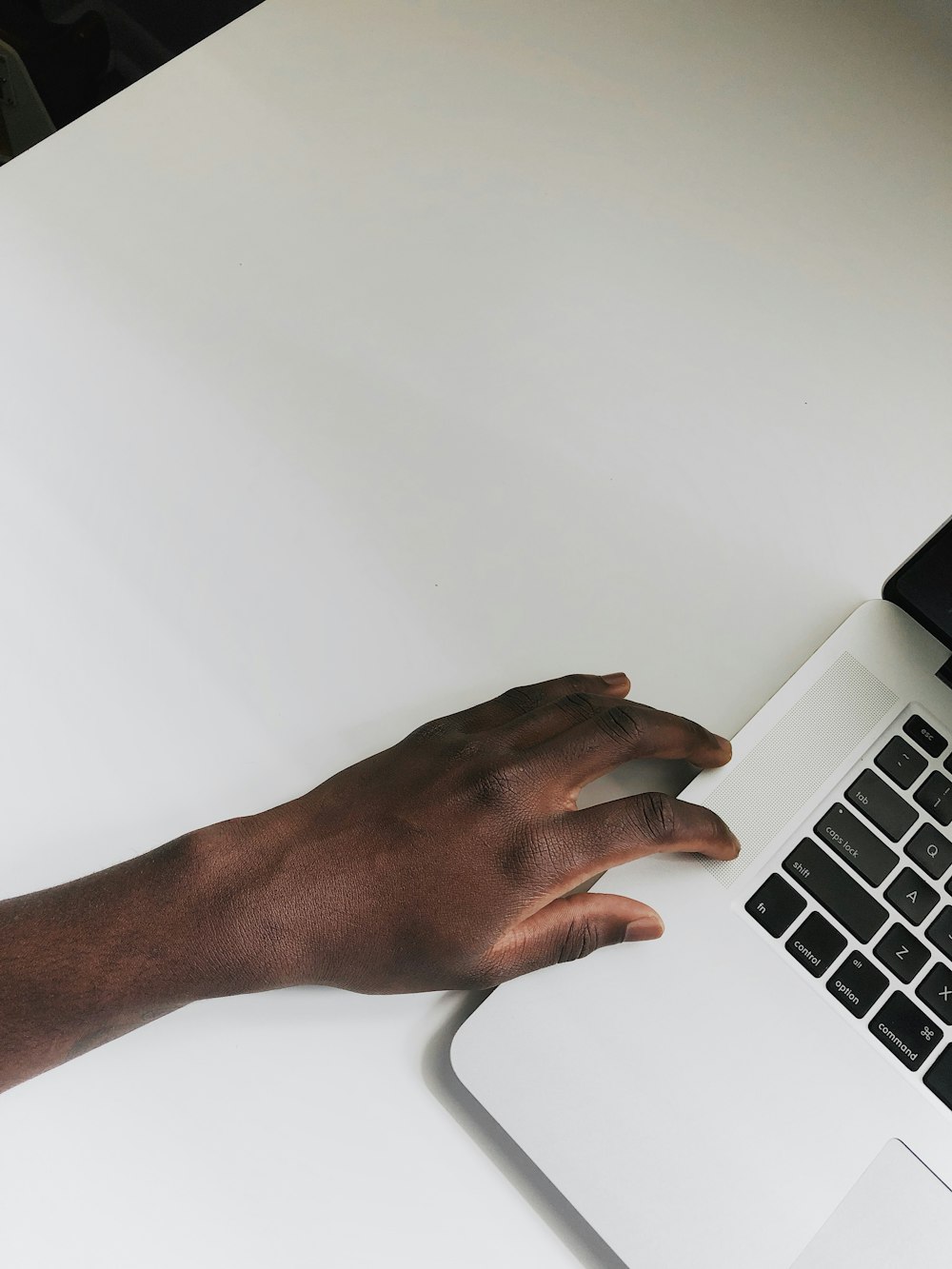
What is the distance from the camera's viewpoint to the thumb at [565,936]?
1.67 feet

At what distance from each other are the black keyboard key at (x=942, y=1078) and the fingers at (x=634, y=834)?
137mm

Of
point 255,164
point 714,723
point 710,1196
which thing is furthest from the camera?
point 255,164

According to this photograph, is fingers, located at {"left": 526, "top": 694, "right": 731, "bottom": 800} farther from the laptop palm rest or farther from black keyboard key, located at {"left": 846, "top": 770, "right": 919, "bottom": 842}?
the laptop palm rest

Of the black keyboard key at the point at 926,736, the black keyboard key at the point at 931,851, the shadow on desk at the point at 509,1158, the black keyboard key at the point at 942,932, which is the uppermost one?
the black keyboard key at the point at 926,736

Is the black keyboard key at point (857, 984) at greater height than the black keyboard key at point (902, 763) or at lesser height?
lesser

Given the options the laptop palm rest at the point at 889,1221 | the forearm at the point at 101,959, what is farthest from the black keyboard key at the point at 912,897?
the forearm at the point at 101,959

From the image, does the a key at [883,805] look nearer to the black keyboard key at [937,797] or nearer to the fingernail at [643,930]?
the black keyboard key at [937,797]

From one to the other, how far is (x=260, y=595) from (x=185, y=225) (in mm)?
269

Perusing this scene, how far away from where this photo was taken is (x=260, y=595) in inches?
23.6

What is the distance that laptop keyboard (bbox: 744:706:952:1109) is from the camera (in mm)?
502

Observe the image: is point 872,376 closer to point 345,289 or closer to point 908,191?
point 908,191

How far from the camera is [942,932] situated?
20.2 inches

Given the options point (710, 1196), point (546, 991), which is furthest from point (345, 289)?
point (710, 1196)

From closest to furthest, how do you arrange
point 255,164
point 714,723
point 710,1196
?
point 710,1196, point 714,723, point 255,164
